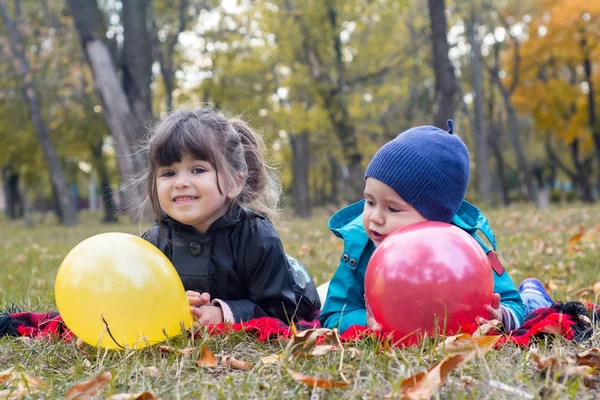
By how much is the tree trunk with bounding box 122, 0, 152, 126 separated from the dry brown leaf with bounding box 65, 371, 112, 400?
28.7 feet

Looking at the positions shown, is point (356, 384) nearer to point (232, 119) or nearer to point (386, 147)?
point (386, 147)

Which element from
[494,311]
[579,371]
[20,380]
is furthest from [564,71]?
[20,380]

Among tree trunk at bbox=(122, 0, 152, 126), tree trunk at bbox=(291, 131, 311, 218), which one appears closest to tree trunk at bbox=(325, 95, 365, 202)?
tree trunk at bbox=(291, 131, 311, 218)

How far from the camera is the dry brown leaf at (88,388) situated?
80.4 inches

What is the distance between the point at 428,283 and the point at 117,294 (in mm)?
1349

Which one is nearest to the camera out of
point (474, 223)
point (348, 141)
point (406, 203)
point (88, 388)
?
point (88, 388)

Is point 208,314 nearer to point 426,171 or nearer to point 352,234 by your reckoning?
point 352,234

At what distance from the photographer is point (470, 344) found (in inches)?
91.0

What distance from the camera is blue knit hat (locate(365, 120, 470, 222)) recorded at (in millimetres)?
2939

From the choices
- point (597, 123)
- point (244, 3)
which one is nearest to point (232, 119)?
point (244, 3)

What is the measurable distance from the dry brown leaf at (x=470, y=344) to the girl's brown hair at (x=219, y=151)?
1610 mm

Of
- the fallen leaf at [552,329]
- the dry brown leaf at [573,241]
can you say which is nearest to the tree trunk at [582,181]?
the dry brown leaf at [573,241]

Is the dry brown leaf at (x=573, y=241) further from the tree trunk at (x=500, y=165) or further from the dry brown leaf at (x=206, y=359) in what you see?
the tree trunk at (x=500, y=165)

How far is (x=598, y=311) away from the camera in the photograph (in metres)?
3.03
